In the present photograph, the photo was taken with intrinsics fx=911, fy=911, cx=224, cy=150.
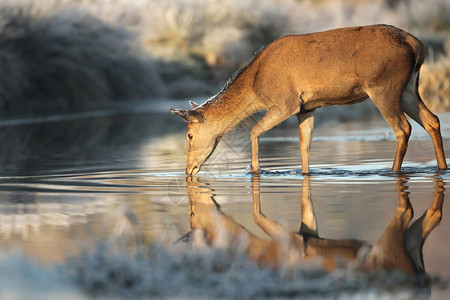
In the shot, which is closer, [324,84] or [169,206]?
[169,206]

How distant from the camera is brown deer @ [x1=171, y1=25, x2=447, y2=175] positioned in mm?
9250

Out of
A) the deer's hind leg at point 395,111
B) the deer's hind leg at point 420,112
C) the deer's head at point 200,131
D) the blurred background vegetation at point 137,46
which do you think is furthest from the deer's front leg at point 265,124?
the blurred background vegetation at point 137,46

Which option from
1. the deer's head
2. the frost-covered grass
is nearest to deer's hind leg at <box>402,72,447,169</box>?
the deer's head

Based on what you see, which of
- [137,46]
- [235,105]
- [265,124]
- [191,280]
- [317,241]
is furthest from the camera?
[137,46]

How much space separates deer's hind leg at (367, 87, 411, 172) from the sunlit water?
201 mm

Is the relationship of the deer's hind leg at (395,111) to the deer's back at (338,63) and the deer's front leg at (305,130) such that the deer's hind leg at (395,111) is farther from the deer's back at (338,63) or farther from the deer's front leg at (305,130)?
the deer's front leg at (305,130)

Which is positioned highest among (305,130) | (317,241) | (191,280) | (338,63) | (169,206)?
(338,63)

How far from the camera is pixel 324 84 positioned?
940cm

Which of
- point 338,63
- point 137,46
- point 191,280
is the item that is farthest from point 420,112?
point 137,46

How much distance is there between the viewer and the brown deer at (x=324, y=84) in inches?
364

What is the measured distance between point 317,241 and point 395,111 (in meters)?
4.31

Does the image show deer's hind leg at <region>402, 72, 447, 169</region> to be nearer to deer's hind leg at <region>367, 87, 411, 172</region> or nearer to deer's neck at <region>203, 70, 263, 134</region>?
deer's hind leg at <region>367, 87, 411, 172</region>

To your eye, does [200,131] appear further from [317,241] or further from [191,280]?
[191,280]

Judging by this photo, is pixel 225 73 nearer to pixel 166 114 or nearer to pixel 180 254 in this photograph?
pixel 166 114
